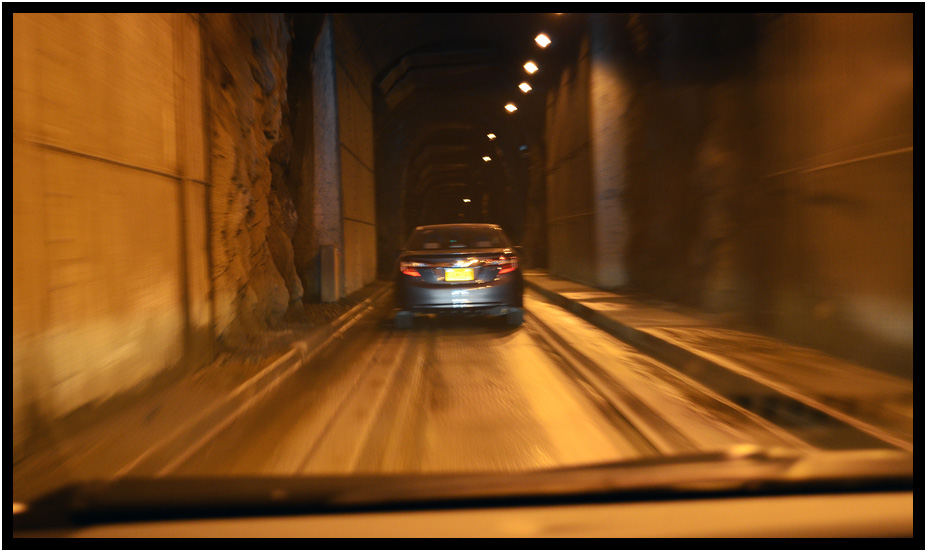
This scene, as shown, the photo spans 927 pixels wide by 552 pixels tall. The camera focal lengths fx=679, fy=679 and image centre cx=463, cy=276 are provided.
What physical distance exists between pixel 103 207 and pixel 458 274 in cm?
554

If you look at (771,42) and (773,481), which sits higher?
(771,42)

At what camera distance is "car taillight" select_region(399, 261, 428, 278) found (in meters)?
10.1

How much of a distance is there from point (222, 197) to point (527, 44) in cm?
1265

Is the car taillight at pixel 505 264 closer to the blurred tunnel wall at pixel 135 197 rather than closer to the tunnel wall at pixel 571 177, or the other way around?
the blurred tunnel wall at pixel 135 197

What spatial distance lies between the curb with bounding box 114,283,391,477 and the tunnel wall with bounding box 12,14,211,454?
72cm

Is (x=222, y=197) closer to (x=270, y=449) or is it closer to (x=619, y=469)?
(x=270, y=449)

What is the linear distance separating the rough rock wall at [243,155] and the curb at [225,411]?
0.80m

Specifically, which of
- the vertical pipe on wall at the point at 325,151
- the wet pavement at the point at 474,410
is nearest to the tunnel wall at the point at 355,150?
the vertical pipe on wall at the point at 325,151

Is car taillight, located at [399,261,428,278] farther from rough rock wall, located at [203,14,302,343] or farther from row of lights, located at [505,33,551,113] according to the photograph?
row of lights, located at [505,33,551,113]

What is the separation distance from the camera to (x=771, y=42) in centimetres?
764

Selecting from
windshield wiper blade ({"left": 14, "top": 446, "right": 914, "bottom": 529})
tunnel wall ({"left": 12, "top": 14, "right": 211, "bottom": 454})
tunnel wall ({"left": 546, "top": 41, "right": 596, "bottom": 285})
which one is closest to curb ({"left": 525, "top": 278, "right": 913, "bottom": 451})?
windshield wiper blade ({"left": 14, "top": 446, "right": 914, "bottom": 529})

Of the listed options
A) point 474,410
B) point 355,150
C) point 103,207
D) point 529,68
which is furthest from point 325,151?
point 474,410

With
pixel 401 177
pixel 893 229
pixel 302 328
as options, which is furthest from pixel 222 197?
pixel 401 177

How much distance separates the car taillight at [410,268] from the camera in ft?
33.0
